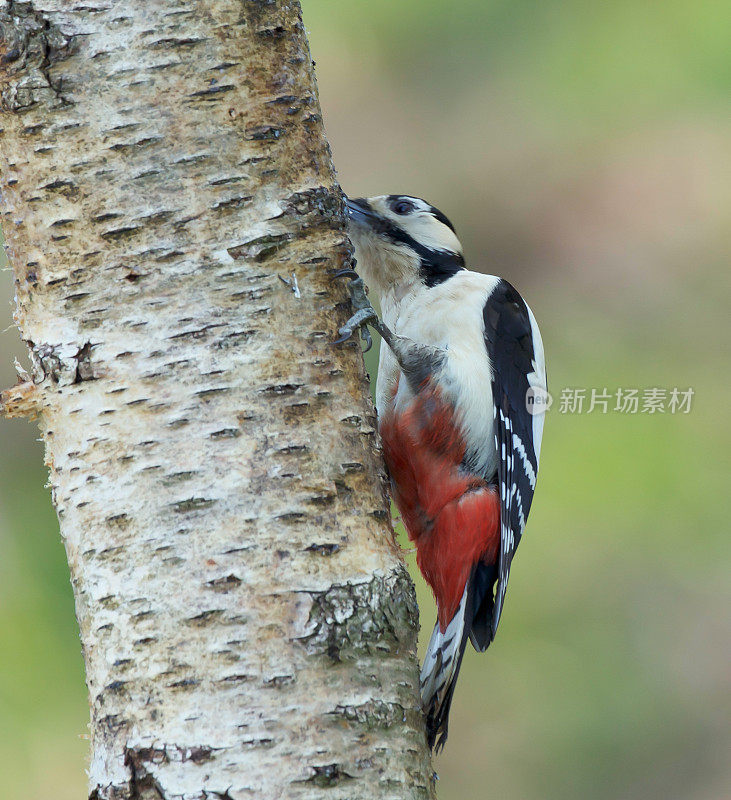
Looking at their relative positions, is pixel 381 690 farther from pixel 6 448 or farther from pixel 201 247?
pixel 6 448

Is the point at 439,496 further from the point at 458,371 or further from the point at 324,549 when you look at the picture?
the point at 324,549

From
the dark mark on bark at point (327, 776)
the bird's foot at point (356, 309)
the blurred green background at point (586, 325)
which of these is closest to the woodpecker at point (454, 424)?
the bird's foot at point (356, 309)

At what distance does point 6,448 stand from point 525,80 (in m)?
2.72

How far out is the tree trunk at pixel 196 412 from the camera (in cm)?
127

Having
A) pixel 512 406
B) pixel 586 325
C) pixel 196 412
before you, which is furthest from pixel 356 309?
pixel 586 325

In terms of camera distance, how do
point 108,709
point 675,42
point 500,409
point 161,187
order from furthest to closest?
point 675,42
point 500,409
point 161,187
point 108,709

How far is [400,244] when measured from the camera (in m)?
2.52

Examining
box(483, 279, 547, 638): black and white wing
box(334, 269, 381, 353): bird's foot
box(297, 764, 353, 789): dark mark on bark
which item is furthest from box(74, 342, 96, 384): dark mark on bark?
box(483, 279, 547, 638): black and white wing

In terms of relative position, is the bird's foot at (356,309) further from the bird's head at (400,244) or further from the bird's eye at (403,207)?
the bird's eye at (403,207)

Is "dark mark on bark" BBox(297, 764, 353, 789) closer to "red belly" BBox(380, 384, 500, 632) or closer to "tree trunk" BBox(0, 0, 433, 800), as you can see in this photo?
"tree trunk" BBox(0, 0, 433, 800)

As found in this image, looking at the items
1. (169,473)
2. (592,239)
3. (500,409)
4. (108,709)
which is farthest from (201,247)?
(592,239)

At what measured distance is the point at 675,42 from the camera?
13.2ft

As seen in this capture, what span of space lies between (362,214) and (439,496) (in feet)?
2.69

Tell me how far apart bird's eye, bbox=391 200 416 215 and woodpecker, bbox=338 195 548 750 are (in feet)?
0.16
